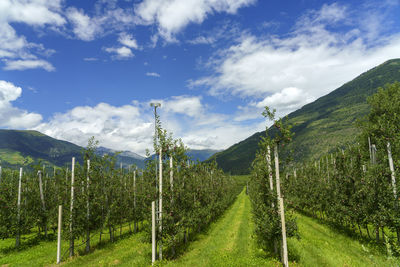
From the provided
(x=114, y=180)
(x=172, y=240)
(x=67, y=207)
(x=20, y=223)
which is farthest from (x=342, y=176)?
(x=20, y=223)

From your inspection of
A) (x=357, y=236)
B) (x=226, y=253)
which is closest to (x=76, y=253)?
(x=226, y=253)

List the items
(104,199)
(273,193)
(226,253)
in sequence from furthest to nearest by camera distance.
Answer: (104,199) → (226,253) → (273,193)

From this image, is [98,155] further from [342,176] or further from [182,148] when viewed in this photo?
[342,176]

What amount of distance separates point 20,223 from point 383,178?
34228mm

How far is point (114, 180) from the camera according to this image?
22766 millimetres

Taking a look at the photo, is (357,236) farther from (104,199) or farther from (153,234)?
(104,199)

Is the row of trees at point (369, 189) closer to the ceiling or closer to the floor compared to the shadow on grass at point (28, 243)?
closer to the ceiling

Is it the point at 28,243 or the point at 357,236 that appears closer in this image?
the point at 357,236

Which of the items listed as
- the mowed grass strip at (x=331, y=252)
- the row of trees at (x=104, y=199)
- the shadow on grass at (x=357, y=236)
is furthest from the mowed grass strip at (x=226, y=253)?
the shadow on grass at (x=357, y=236)

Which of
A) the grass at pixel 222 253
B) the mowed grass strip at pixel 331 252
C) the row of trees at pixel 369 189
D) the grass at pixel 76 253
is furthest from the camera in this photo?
the grass at pixel 76 253

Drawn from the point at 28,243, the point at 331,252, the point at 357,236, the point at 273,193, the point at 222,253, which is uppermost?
the point at 273,193

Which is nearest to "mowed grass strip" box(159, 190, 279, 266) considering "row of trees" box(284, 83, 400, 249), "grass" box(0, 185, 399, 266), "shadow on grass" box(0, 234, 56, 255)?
"grass" box(0, 185, 399, 266)

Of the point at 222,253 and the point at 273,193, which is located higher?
the point at 273,193

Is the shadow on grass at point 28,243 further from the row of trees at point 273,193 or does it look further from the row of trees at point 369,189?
the row of trees at point 369,189
